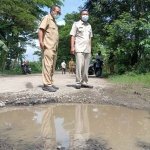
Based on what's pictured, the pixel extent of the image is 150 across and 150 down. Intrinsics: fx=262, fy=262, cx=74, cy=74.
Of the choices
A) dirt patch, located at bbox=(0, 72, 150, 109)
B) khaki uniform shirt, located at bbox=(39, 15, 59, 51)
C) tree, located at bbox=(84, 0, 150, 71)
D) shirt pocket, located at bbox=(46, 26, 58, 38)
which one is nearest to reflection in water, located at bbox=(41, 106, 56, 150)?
dirt patch, located at bbox=(0, 72, 150, 109)

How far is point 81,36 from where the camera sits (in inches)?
232

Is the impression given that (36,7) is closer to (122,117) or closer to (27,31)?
(27,31)

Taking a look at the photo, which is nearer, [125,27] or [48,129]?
[48,129]

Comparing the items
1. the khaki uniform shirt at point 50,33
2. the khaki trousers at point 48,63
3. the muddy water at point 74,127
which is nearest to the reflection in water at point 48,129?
the muddy water at point 74,127

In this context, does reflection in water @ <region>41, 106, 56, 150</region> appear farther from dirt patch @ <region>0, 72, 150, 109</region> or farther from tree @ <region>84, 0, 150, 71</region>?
tree @ <region>84, 0, 150, 71</region>

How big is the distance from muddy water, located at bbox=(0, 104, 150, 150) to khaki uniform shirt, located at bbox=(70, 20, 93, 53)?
1687mm

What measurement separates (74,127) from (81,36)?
10.0ft

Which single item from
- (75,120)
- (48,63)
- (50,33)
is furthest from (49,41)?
(75,120)

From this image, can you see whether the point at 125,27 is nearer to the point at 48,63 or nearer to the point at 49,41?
the point at 49,41

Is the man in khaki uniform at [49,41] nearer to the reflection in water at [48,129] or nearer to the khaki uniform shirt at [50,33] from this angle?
the khaki uniform shirt at [50,33]

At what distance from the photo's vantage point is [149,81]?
758 cm

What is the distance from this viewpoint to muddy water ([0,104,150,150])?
2600 mm

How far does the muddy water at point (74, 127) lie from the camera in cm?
260

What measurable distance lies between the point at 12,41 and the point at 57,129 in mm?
19273
